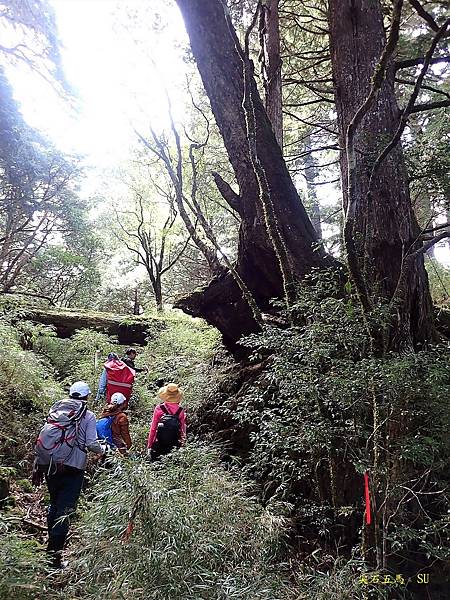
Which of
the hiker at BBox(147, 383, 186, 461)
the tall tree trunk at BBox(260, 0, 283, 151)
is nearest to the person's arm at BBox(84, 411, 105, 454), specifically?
the hiker at BBox(147, 383, 186, 461)

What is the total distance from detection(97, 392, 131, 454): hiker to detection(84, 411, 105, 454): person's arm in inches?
82.4

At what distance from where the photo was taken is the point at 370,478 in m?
3.43

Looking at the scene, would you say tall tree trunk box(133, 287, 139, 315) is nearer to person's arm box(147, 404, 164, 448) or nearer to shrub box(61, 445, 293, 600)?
person's arm box(147, 404, 164, 448)

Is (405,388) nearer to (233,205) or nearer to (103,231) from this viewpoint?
(233,205)

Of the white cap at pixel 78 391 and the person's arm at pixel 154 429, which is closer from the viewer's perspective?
the white cap at pixel 78 391

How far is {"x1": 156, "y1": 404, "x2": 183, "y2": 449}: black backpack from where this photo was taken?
580cm

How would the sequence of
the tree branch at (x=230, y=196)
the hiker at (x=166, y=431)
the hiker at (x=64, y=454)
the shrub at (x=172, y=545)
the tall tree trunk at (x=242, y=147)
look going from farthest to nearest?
the tree branch at (x=230, y=196) → the tall tree trunk at (x=242, y=147) → the hiker at (x=166, y=431) → the hiker at (x=64, y=454) → the shrub at (x=172, y=545)

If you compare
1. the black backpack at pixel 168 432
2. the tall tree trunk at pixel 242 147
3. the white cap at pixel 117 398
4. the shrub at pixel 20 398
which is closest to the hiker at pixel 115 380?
the white cap at pixel 117 398

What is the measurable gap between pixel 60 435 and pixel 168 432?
5.54 feet

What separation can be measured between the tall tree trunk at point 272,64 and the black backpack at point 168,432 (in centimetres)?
460

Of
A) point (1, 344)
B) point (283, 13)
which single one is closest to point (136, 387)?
point (1, 344)

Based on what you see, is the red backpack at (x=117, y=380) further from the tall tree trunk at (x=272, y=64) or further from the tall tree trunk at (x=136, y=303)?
the tall tree trunk at (x=136, y=303)

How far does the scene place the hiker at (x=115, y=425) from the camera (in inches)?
264

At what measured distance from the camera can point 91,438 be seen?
15.0 ft
